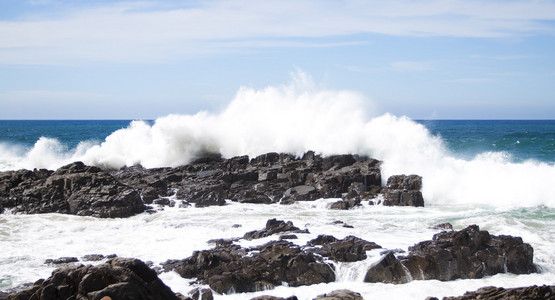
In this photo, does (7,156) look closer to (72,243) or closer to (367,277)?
(72,243)

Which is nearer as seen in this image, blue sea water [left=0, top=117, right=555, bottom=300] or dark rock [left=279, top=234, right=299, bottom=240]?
blue sea water [left=0, top=117, right=555, bottom=300]

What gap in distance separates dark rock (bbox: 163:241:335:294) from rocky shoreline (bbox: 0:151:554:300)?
2 cm

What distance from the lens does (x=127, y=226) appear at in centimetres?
1644

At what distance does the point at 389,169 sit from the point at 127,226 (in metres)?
11.5

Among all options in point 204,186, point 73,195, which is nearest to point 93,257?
point 73,195

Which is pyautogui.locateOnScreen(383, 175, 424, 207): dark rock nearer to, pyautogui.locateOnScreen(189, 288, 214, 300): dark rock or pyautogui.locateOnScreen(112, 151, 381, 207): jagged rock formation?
pyautogui.locateOnScreen(112, 151, 381, 207): jagged rock formation

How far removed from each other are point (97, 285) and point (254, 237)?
23.7ft

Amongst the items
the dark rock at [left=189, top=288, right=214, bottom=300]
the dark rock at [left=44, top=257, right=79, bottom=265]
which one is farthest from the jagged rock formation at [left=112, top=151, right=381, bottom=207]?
the dark rock at [left=189, top=288, right=214, bottom=300]

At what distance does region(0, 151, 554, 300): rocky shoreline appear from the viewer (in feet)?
25.0

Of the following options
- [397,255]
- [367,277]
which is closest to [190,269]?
[367,277]

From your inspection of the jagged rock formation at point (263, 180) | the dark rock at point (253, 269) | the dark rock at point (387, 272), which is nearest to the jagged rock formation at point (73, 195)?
the jagged rock formation at point (263, 180)

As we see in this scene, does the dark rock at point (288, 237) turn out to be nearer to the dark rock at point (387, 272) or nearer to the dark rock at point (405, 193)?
the dark rock at point (387, 272)

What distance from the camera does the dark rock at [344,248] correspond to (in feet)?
39.8

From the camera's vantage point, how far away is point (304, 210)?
62.1ft
